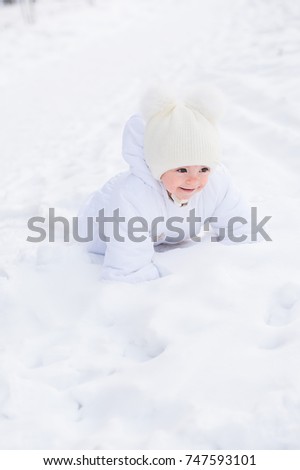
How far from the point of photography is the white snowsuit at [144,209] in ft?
8.19

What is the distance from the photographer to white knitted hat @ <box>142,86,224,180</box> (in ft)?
7.80

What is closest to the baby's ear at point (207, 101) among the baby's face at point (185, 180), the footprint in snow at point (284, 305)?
the baby's face at point (185, 180)

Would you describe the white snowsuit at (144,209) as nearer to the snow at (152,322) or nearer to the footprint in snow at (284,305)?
the snow at (152,322)

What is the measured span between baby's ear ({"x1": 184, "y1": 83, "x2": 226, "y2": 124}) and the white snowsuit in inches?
10.3

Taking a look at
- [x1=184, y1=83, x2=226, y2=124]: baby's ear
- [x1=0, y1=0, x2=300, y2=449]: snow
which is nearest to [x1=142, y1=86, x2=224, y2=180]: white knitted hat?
[x1=184, y1=83, x2=226, y2=124]: baby's ear

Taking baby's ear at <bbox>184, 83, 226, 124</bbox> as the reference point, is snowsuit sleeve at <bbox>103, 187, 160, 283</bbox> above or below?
below

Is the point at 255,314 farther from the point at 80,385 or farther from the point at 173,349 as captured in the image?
the point at 80,385

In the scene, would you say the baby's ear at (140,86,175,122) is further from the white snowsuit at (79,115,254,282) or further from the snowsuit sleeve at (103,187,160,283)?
the snowsuit sleeve at (103,187,160,283)

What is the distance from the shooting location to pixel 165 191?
261 cm

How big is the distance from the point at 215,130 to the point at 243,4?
9779 mm

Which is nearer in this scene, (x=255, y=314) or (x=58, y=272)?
(x=255, y=314)

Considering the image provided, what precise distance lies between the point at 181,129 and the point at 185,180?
0.22m

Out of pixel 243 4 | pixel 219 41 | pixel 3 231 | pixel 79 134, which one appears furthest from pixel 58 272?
pixel 243 4

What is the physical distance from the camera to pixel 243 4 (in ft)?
37.0
